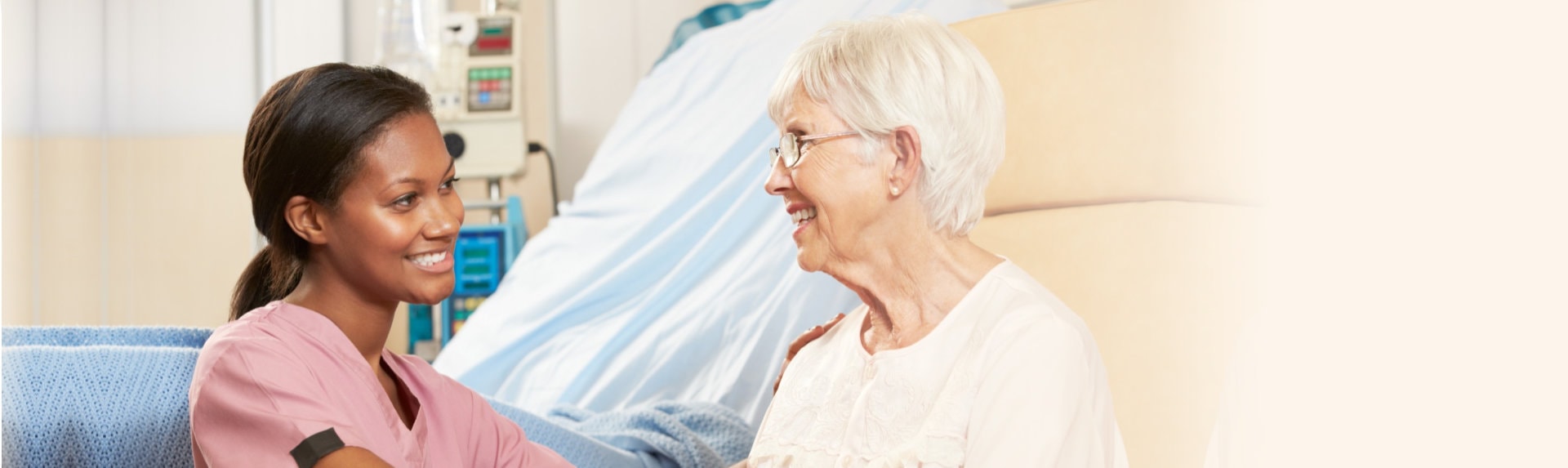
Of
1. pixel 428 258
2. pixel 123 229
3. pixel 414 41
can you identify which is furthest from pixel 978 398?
pixel 123 229

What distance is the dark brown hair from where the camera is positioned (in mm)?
1113

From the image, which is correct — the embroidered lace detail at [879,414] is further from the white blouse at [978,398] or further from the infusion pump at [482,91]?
the infusion pump at [482,91]

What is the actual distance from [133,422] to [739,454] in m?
0.89

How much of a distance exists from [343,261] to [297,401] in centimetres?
19

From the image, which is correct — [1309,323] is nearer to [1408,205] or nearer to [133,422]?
[1408,205]

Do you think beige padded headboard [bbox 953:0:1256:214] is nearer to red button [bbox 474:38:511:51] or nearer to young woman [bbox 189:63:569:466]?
young woman [bbox 189:63:569:466]

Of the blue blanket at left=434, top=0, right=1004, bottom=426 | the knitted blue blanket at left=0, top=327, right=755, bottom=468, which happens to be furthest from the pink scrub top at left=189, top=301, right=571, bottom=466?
the blue blanket at left=434, top=0, right=1004, bottom=426

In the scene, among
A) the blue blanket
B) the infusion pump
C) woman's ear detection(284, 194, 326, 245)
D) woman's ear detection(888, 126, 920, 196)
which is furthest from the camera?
the infusion pump

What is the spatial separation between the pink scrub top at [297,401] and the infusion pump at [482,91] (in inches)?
112

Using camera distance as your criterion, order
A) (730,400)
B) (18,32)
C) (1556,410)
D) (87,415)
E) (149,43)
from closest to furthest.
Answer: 1. (1556,410)
2. (87,415)
3. (730,400)
4. (18,32)
5. (149,43)

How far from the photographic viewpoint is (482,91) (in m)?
4.02

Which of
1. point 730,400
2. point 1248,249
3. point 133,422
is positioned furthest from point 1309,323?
point 730,400

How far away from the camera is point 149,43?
3.88 meters

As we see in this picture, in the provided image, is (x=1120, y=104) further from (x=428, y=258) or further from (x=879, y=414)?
(x=428, y=258)
